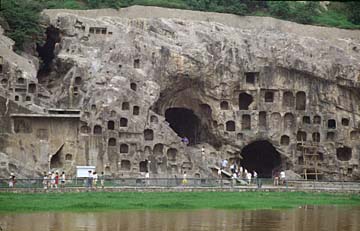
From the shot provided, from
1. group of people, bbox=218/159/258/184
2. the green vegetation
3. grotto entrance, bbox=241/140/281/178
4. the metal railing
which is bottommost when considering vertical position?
the metal railing

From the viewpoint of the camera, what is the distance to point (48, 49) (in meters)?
66.8

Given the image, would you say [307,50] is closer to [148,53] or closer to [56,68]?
[148,53]

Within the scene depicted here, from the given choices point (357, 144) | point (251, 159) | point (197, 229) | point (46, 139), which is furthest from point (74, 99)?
point (197, 229)

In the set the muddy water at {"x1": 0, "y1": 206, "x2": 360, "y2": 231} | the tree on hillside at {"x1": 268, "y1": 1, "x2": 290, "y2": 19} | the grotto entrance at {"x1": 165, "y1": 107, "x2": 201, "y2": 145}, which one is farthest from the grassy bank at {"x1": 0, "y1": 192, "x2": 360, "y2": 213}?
the tree on hillside at {"x1": 268, "y1": 1, "x2": 290, "y2": 19}

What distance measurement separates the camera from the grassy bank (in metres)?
42.8

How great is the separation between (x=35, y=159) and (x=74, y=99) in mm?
5448

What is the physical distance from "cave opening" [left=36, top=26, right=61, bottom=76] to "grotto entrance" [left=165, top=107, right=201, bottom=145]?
33.0ft

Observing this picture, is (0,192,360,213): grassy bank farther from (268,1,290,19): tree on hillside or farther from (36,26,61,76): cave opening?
(268,1,290,19): tree on hillside

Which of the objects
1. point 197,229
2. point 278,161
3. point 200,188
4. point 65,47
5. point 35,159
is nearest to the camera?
point 197,229

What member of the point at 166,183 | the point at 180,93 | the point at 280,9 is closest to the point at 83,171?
the point at 166,183

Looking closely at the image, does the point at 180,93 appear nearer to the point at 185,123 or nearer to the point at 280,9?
the point at 185,123

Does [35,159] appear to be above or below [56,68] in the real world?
below

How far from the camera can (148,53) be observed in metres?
61.0

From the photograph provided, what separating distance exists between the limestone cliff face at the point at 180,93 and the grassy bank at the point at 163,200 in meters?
9.74
